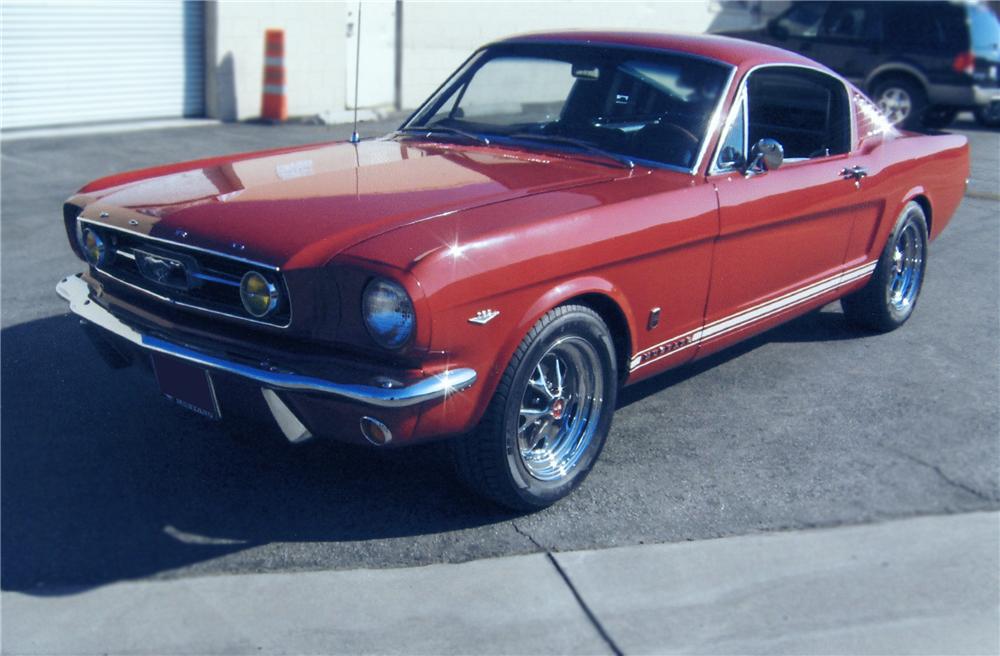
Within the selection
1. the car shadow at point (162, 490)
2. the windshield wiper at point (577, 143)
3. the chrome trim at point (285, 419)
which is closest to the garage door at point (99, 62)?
the car shadow at point (162, 490)

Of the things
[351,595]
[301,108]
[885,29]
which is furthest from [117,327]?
[885,29]

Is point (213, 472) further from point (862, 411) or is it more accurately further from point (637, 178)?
point (862, 411)

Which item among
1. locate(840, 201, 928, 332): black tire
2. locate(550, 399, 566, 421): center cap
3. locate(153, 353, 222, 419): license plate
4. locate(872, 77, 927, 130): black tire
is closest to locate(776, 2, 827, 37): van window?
locate(872, 77, 927, 130): black tire

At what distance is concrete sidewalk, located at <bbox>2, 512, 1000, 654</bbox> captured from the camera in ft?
10.2

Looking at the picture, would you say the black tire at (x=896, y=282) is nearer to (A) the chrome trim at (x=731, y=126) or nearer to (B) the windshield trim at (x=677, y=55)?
(A) the chrome trim at (x=731, y=126)

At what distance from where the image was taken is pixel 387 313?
3.25m

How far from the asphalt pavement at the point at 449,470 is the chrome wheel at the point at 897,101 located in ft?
30.5

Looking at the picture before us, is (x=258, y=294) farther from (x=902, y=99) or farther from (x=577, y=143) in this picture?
(x=902, y=99)

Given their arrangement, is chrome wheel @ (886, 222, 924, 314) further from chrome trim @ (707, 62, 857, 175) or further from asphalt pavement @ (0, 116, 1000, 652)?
chrome trim @ (707, 62, 857, 175)

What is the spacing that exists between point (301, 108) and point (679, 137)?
10.4 m

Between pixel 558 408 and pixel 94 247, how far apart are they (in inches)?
71.5

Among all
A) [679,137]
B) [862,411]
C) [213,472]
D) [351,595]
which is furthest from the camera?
[862,411]

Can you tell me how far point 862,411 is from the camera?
493cm

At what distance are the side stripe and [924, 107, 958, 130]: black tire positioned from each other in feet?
33.0
